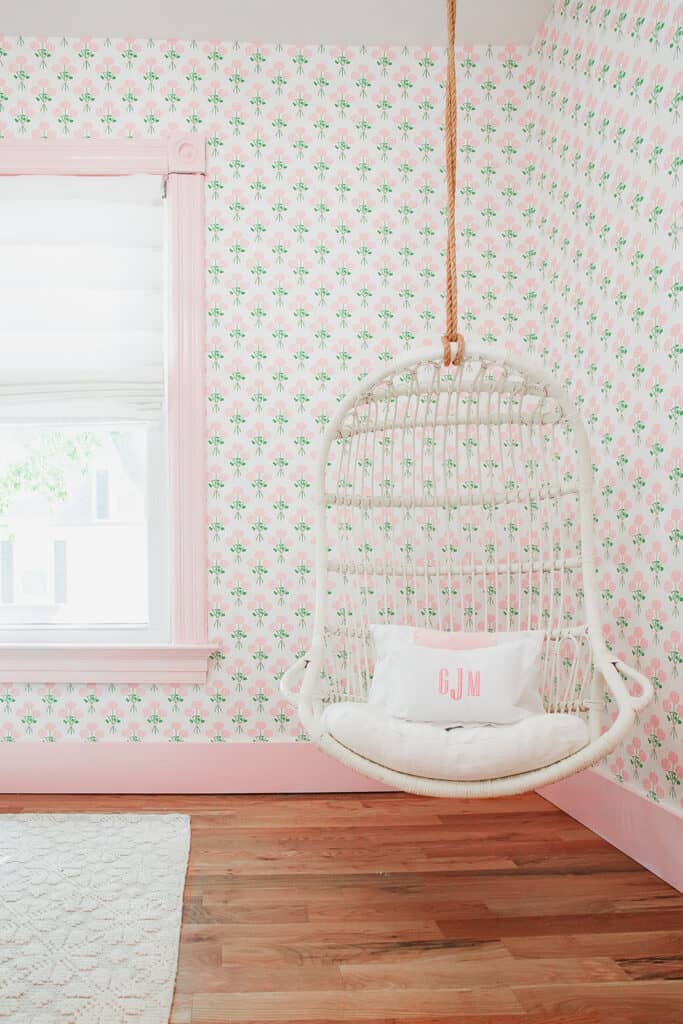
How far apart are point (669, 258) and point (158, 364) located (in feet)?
5.46

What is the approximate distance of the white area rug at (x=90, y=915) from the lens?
1.58 metres

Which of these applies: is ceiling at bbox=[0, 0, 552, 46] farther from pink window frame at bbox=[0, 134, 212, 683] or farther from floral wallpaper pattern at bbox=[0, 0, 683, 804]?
pink window frame at bbox=[0, 134, 212, 683]

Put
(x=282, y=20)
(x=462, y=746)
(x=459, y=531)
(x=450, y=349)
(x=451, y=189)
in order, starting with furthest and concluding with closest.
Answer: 1. (x=459, y=531)
2. (x=282, y=20)
3. (x=450, y=349)
4. (x=451, y=189)
5. (x=462, y=746)

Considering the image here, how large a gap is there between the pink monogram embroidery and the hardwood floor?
44 centimetres

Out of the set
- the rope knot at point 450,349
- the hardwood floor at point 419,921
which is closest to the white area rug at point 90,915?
the hardwood floor at point 419,921

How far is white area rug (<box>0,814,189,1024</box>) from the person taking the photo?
1.58m

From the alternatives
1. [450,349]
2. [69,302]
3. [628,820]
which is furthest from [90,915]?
[69,302]

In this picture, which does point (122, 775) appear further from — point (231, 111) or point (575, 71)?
point (575, 71)

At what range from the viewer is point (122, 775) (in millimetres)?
2980

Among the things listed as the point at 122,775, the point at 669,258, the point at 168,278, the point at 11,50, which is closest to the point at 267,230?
the point at 168,278

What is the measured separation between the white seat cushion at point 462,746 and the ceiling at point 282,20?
2266mm

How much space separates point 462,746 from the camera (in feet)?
5.94

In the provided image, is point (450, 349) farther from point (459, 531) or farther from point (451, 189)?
point (459, 531)

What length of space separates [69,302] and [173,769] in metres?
1.60
